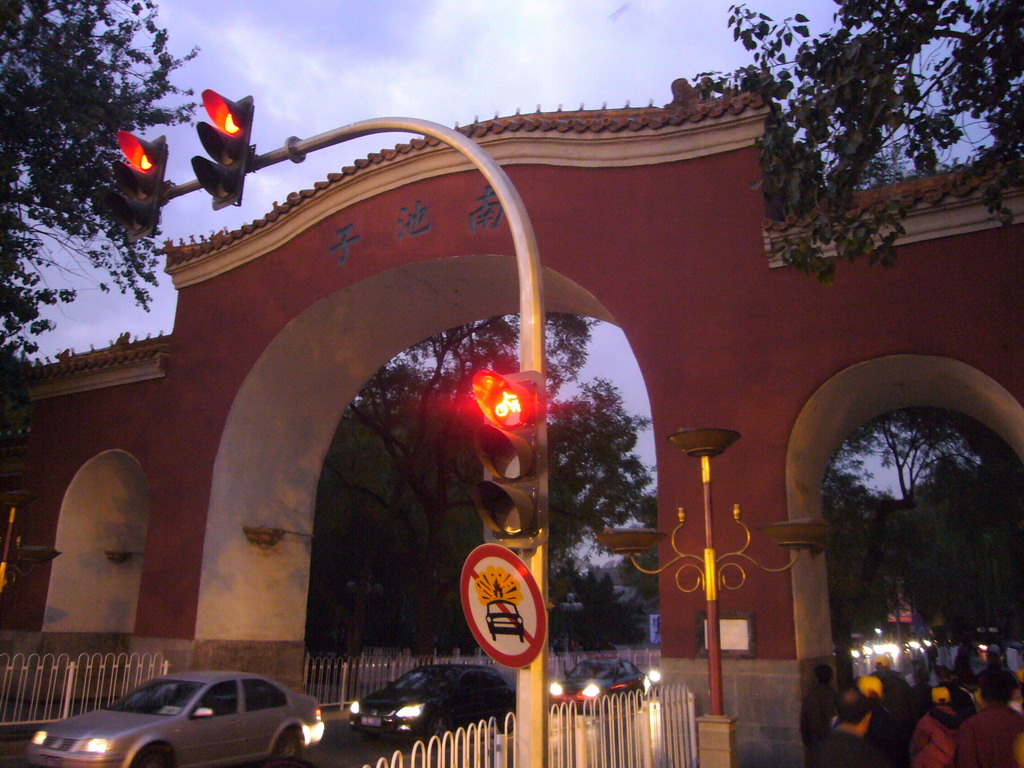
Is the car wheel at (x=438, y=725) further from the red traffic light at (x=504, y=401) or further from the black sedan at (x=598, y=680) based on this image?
the red traffic light at (x=504, y=401)

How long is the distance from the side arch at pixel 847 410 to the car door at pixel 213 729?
239 inches

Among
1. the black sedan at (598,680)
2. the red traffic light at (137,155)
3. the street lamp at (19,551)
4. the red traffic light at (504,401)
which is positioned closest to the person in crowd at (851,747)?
the red traffic light at (504,401)

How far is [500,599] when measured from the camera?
4.28 m

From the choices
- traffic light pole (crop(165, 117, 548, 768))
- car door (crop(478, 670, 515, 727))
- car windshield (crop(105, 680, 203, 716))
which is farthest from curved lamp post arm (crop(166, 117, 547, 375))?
car door (crop(478, 670, 515, 727))

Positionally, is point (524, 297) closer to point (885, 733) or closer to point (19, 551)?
point (885, 733)

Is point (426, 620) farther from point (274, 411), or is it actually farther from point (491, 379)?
point (491, 379)

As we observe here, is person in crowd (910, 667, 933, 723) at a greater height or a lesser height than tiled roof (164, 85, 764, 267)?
lesser

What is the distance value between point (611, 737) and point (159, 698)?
16.1 ft

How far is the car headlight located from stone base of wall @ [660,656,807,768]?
19.1ft

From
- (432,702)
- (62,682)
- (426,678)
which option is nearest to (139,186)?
(432,702)

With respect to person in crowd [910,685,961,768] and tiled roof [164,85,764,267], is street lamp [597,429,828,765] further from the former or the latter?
tiled roof [164,85,764,267]

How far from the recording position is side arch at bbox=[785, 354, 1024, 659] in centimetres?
895

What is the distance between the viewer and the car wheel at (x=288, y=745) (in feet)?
31.2

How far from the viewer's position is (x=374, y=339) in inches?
555
